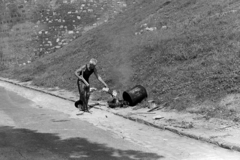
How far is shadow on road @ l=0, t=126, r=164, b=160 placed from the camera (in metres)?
6.92

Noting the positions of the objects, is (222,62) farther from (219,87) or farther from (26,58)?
(26,58)

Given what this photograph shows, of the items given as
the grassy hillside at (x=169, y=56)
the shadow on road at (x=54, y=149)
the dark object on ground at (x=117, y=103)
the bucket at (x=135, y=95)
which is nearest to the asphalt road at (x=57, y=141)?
the shadow on road at (x=54, y=149)

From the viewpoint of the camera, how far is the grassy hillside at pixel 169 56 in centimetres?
1145

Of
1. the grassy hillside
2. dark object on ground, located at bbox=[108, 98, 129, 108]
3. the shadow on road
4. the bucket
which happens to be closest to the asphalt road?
the shadow on road

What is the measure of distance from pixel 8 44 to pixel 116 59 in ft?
51.4

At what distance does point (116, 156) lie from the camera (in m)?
6.96

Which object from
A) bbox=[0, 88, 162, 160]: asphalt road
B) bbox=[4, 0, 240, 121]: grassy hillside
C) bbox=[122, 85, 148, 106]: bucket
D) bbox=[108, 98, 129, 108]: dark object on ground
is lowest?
bbox=[0, 88, 162, 160]: asphalt road

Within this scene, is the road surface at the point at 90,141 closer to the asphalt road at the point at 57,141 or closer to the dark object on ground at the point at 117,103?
the asphalt road at the point at 57,141

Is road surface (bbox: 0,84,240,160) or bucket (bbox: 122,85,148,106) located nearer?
road surface (bbox: 0,84,240,160)

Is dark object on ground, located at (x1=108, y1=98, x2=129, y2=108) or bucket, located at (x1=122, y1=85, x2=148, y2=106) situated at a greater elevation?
bucket, located at (x1=122, y1=85, x2=148, y2=106)

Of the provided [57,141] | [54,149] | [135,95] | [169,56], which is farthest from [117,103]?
[54,149]

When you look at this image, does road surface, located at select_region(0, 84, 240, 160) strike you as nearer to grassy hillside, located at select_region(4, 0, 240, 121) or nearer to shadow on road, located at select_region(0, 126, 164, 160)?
shadow on road, located at select_region(0, 126, 164, 160)

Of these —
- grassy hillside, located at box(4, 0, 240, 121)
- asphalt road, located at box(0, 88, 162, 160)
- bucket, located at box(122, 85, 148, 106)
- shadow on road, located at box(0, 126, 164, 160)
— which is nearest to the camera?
shadow on road, located at box(0, 126, 164, 160)

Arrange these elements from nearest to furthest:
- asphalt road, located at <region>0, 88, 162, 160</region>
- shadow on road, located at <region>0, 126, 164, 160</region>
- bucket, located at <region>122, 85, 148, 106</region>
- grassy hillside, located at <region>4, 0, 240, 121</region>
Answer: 1. shadow on road, located at <region>0, 126, 164, 160</region>
2. asphalt road, located at <region>0, 88, 162, 160</region>
3. grassy hillside, located at <region>4, 0, 240, 121</region>
4. bucket, located at <region>122, 85, 148, 106</region>
